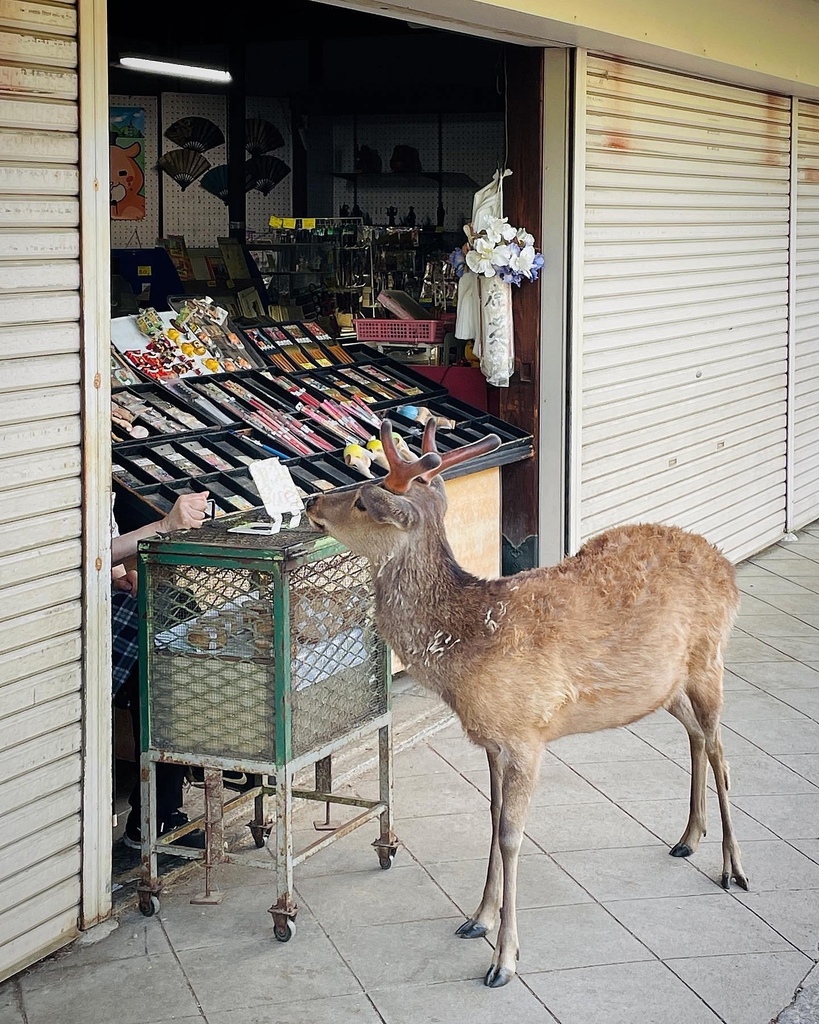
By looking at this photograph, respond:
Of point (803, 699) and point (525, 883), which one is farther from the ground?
point (803, 699)

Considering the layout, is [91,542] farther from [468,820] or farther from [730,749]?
[730,749]

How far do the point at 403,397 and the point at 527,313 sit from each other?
79cm

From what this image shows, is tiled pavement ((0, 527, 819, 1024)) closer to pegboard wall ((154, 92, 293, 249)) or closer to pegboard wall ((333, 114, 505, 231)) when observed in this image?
pegboard wall ((154, 92, 293, 249))

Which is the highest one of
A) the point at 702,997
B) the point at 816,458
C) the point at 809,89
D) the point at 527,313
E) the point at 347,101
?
the point at 347,101

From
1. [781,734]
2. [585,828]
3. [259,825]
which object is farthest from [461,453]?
[781,734]

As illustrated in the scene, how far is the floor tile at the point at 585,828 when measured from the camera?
4914mm

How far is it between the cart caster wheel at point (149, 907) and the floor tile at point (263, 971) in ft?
0.84

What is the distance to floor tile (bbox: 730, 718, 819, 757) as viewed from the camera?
5930 millimetres

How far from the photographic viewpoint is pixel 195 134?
544 inches

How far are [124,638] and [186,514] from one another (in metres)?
0.49

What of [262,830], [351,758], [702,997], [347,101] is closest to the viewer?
[702,997]

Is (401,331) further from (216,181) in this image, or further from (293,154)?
(293,154)

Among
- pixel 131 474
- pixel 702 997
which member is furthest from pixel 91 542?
pixel 702 997

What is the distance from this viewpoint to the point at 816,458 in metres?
10.8
